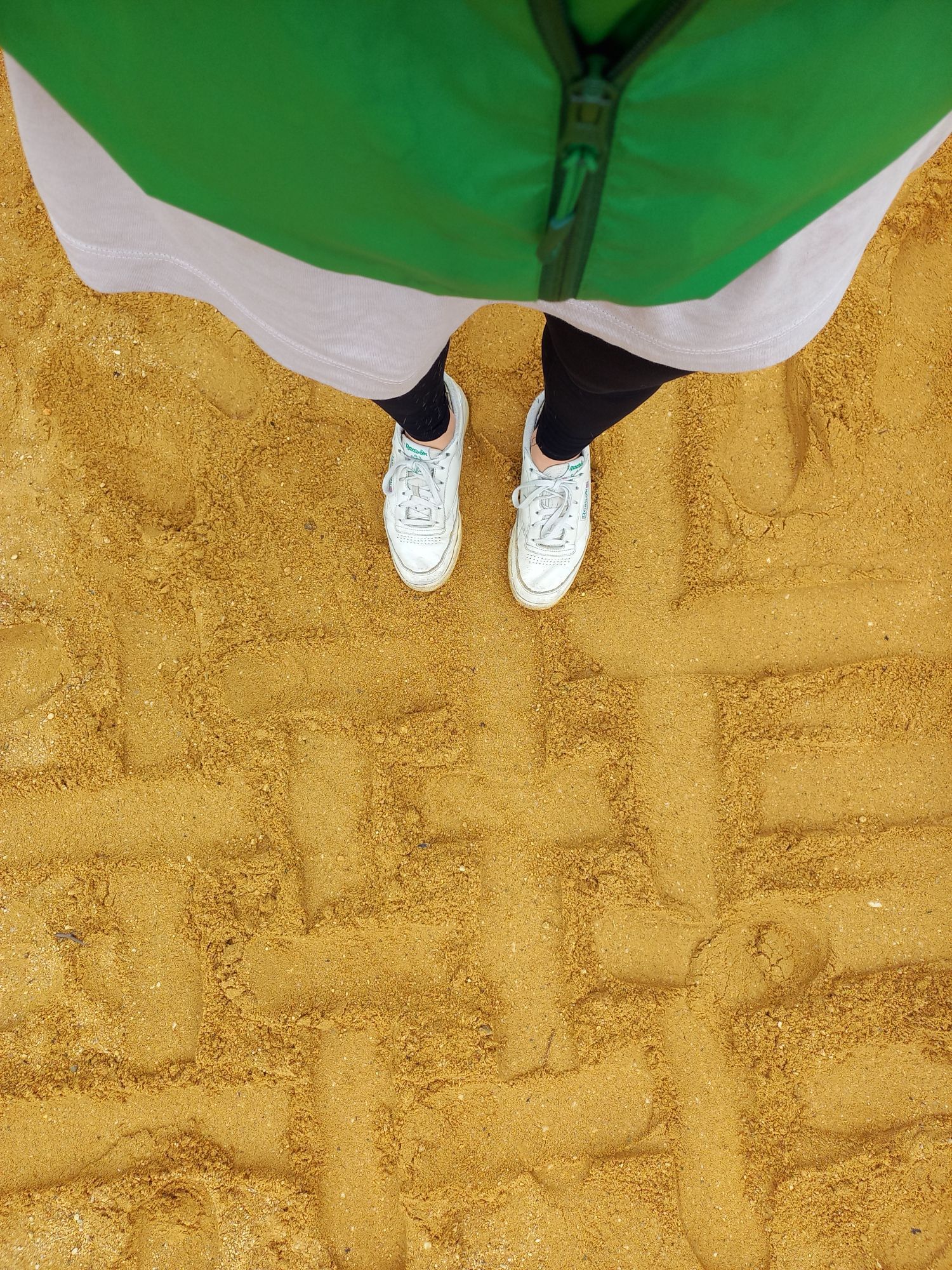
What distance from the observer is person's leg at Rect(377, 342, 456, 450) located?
3.99 ft

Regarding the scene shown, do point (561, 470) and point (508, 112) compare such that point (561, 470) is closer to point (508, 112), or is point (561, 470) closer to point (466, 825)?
point (466, 825)

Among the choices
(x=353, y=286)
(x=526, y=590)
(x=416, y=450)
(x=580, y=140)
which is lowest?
(x=580, y=140)

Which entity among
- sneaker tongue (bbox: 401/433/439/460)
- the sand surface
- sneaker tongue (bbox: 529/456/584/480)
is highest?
sneaker tongue (bbox: 401/433/439/460)

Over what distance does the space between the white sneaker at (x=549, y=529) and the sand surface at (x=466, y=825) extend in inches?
3.3

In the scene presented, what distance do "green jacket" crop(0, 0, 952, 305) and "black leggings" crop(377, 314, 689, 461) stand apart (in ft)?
1.22

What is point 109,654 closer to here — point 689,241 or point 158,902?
point 158,902

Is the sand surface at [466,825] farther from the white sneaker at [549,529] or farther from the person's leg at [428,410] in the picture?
the person's leg at [428,410]

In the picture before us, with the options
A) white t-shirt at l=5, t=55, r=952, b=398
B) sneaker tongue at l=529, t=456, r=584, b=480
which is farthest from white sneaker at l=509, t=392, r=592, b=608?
white t-shirt at l=5, t=55, r=952, b=398

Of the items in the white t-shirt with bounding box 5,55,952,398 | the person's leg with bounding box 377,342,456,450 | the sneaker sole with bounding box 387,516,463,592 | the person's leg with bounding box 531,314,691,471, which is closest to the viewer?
the white t-shirt with bounding box 5,55,952,398

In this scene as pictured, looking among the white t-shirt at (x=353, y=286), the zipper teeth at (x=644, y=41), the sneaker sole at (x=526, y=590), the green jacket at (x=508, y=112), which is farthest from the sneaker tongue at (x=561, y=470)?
the zipper teeth at (x=644, y=41)

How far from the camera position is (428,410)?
4.58ft

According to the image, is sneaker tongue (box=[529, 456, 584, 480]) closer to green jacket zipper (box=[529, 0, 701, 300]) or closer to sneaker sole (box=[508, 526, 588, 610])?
sneaker sole (box=[508, 526, 588, 610])

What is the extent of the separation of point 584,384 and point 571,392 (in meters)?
0.11

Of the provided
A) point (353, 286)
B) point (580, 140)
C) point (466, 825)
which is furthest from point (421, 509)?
point (580, 140)
